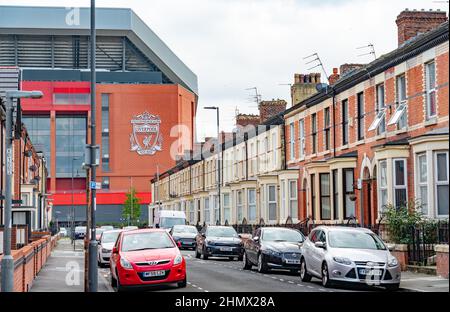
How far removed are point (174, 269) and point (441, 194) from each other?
1060 cm

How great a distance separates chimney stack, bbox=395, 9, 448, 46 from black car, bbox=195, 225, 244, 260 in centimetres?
1148

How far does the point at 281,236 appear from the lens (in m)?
27.3

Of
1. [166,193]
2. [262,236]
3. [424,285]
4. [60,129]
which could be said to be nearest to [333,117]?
[262,236]

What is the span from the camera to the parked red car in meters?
19.2

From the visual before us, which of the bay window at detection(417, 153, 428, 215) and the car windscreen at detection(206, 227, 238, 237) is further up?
the bay window at detection(417, 153, 428, 215)

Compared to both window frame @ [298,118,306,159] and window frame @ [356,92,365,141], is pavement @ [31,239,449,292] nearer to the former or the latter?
window frame @ [356,92,365,141]

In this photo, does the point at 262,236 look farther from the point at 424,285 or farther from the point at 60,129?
the point at 60,129

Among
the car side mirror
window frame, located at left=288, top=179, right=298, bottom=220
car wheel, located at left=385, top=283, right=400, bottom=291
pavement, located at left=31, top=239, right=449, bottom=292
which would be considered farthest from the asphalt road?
window frame, located at left=288, top=179, right=298, bottom=220

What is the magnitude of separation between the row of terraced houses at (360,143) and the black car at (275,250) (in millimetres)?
3888

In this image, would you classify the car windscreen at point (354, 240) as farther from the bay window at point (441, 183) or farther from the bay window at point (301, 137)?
the bay window at point (301, 137)

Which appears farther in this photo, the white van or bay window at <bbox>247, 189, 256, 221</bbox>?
the white van

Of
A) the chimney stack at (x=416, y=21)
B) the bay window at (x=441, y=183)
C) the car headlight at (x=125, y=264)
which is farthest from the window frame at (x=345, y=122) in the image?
the car headlight at (x=125, y=264)

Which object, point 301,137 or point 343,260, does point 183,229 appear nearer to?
point 301,137

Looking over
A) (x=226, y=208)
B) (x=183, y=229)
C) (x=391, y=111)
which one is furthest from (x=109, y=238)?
(x=226, y=208)
